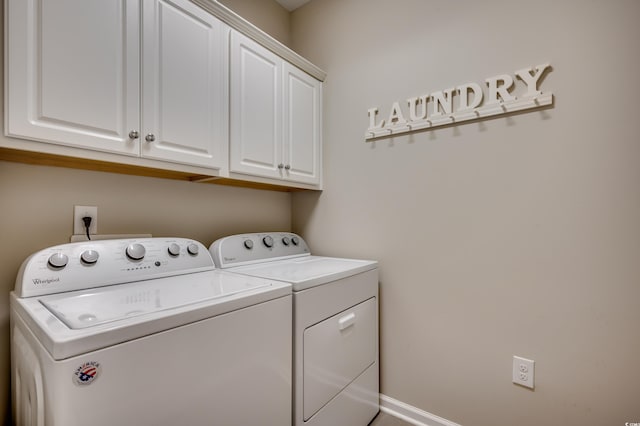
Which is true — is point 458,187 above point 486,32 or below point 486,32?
below

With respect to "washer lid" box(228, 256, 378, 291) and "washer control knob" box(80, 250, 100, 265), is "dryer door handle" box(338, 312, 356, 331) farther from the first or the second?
"washer control knob" box(80, 250, 100, 265)

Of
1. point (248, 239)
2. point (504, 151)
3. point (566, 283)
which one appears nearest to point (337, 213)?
point (248, 239)

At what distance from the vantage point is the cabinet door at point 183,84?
4.02 feet

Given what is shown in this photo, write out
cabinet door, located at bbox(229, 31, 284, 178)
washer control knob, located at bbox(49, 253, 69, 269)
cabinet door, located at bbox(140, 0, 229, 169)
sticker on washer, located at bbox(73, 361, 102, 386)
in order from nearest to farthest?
sticker on washer, located at bbox(73, 361, 102, 386), washer control knob, located at bbox(49, 253, 69, 269), cabinet door, located at bbox(140, 0, 229, 169), cabinet door, located at bbox(229, 31, 284, 178)

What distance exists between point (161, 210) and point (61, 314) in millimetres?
805

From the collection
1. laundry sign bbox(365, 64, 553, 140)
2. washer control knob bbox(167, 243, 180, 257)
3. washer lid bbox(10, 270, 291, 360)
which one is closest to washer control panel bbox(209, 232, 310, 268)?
washer control knob bbox(167, 243, 180, 257)

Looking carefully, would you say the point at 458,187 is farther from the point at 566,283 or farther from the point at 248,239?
the point at 248,239

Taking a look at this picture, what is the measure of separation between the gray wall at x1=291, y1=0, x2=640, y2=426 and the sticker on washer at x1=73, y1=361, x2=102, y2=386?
146cm

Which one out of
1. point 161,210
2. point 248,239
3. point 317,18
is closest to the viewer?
point 161,210

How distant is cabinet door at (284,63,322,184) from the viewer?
6.13ft

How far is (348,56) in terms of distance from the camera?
2023mm

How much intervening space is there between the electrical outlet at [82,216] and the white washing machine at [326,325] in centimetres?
52

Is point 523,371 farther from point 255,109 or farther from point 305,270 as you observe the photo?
point 255,109

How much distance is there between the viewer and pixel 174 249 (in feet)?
4.50
